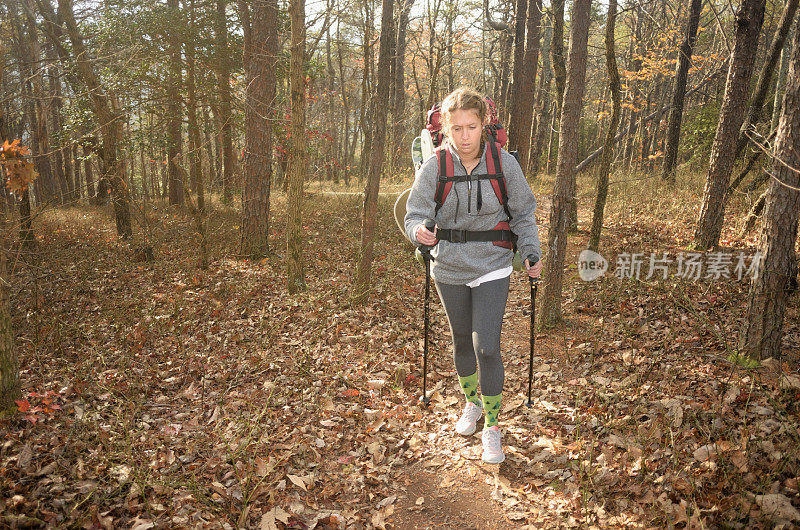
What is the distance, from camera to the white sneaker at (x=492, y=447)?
153 inches

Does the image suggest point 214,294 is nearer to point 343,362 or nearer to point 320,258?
point 320,258

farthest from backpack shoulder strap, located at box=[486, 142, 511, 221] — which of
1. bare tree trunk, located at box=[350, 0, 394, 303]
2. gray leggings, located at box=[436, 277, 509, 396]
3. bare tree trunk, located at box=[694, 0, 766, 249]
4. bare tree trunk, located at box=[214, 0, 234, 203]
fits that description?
bare tree trunk, located at box=[214, 0, 234, 203]

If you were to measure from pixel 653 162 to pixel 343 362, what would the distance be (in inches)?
1033

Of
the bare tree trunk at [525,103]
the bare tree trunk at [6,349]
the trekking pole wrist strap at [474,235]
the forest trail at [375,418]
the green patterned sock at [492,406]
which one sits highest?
the bare tree trunk at [525,103]

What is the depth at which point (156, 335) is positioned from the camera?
23.3ft

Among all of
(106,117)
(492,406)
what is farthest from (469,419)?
(106,117)

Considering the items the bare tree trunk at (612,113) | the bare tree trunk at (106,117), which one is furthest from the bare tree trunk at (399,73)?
the bare tree trunk at (106,117)

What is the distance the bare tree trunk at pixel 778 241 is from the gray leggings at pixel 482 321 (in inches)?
106

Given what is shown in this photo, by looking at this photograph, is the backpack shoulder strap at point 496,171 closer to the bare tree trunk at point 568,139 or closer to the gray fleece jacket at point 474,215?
the gray fleece jacket at point 474,215

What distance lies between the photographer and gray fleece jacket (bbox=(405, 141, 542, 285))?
12.1 ft

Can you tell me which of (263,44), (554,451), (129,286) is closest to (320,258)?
(129,286)

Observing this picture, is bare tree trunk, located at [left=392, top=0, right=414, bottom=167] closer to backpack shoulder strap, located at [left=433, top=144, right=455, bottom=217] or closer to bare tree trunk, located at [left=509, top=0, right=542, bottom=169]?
bare tree trunk, located at [left=509, top=0, right=542, bottom=169]

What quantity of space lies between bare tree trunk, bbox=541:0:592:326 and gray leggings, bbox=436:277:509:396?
2.86 m

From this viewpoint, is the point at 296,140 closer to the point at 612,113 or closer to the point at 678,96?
the point at 612,113
